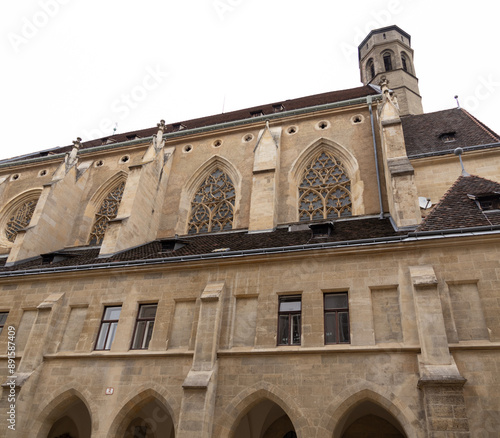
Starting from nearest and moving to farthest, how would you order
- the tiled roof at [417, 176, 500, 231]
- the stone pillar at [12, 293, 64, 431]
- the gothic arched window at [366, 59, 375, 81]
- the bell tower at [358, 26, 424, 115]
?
the tiled roof at [417, 176, 500, 231] → the stone pillar at [12, 293, 64, 431] → the bell tower at [358, 26, 424, 115] → the gothic arched window at [366, 59, 375, 81]

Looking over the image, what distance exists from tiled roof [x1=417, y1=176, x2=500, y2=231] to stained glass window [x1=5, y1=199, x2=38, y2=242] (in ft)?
64.6

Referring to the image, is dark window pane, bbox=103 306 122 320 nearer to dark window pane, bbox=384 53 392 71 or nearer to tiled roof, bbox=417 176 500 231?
tiled roof, bbox=417 176 500 231

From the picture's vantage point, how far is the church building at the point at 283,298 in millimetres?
9508

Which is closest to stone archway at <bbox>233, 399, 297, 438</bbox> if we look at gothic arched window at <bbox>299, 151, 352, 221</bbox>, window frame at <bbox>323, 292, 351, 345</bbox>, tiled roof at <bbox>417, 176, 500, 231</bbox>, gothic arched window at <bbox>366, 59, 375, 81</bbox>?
window frame at <bbox>323, 292, 351, 345</bbox>

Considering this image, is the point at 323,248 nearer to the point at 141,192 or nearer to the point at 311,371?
the point at 311,371

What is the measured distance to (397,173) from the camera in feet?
45.2

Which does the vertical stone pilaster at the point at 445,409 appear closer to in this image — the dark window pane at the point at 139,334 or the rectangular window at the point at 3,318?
the dark window pane at the point at 139,334

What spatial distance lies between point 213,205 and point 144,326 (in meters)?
7.54

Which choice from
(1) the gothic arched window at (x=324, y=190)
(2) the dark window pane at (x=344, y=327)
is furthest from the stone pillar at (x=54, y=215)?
(2) the dark window pane at (x=344, y=327)

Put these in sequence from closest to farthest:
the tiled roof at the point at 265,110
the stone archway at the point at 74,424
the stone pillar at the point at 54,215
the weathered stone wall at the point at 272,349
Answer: the weathered stone wall at the point at 272,349 < the stone archway at the point at 74,424 < the stone pillar at the point at 54,215 < the tiled roof at the point at 265,110

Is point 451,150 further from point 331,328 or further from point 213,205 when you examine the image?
point 213,205

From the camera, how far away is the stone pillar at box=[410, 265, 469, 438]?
824 cm

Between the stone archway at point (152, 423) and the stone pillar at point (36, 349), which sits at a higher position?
the stone pillar at point (36, 349)

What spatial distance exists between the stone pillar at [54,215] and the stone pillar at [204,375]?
10.0 metres
